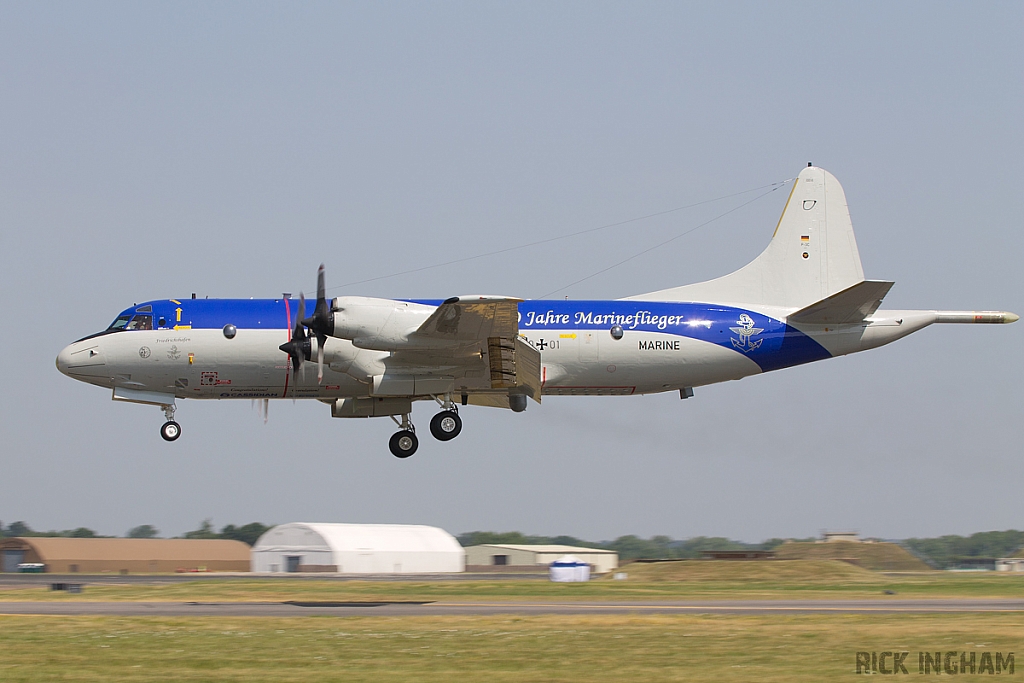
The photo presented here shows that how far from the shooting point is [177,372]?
2822 centimetres

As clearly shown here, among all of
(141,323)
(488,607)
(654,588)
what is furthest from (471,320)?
(654,588)

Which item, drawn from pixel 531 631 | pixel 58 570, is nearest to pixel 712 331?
pixel 531 631

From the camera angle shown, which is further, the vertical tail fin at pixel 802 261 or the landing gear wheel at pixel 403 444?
the vertical tail fin at pixel 802 261

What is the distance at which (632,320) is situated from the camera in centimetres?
2941

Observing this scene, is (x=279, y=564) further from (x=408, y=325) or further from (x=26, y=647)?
(x=26, y=647)

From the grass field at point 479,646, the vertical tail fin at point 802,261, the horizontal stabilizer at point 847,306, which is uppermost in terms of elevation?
the vertical tail fin at point 802,261

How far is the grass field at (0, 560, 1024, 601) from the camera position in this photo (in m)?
30.6

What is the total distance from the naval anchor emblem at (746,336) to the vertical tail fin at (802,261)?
65.8 inches

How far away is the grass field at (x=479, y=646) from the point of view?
1620 cm

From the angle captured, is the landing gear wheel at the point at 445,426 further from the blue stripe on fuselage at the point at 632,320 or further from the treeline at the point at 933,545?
the treeline at the point at 933,545

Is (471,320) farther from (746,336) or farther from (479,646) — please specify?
(479,646)

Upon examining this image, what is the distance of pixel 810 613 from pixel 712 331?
326 inches

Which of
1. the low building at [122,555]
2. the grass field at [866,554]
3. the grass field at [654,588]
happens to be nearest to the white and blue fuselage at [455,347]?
the grass field at [654,588]

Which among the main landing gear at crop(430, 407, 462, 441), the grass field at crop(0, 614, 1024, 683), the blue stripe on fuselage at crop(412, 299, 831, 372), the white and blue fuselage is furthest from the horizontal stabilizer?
the main landing gear at crop(430, 407, 462, 441)
